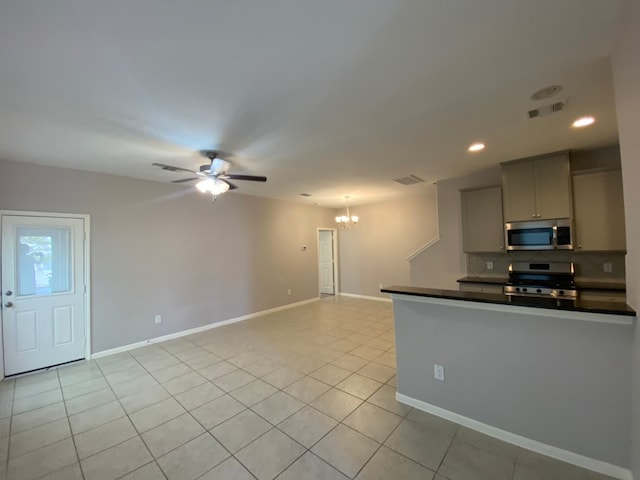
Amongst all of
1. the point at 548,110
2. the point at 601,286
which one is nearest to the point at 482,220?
the point at 601,286

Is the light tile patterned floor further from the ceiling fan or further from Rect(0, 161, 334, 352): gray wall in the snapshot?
the ceiling fan

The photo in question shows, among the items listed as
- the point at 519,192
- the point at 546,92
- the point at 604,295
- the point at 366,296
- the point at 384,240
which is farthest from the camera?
the point at 366,296

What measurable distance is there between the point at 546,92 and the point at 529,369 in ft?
7.16

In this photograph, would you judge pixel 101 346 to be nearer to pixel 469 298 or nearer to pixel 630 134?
pixel 469 298

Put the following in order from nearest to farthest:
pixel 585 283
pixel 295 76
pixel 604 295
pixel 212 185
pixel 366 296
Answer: pixel 295 76 < pixel 604 295 < pixel 212 185 < pixel 585 283 < pixel 366 296

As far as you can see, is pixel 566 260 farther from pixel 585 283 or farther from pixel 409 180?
pixel 409 180

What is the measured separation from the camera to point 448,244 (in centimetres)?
488

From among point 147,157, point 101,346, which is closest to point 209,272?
point 101,346

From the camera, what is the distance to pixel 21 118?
93.7 inches

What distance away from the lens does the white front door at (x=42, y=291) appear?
341 cm

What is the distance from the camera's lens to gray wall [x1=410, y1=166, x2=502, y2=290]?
15.5 feet

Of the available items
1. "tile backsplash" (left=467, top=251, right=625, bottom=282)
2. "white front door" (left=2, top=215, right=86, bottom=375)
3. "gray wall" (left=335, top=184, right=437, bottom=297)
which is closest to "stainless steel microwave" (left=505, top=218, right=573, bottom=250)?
"tile backsplash" (left=467, top=251, right=625, bottom=282)

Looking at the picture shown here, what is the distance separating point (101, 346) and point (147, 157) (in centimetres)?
289

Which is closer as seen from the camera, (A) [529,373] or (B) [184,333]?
(A) [529,373]
